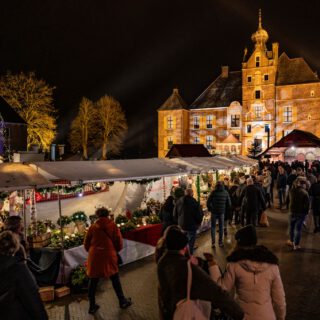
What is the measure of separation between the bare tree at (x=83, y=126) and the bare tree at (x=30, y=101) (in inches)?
481

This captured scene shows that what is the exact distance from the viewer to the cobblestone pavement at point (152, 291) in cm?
530

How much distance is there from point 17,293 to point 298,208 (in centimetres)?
700

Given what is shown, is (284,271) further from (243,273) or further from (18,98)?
(18,98)

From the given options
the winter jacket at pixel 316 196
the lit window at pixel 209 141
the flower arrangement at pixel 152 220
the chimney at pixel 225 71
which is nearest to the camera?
the flower arrangement at pixel 152 220

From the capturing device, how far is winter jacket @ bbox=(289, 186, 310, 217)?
8172 millimetres

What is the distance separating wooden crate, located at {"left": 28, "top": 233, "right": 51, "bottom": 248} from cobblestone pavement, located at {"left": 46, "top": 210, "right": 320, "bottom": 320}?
4.44ft

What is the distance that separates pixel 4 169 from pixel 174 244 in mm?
4961

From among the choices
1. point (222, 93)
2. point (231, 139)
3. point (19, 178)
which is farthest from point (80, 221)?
point (222, 93)

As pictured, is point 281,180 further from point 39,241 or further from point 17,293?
point 17,293

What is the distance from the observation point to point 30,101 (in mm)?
35938

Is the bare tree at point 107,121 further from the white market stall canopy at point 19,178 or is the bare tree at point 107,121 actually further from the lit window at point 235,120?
the white market stall canopy at point 19,178

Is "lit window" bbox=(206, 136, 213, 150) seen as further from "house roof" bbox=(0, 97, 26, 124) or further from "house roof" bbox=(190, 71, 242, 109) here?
"house roof" bbox=(0, 97, 26, 124)

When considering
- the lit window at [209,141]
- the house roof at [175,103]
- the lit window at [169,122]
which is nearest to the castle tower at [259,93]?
the lit window at [209,141]

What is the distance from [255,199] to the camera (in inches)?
368
